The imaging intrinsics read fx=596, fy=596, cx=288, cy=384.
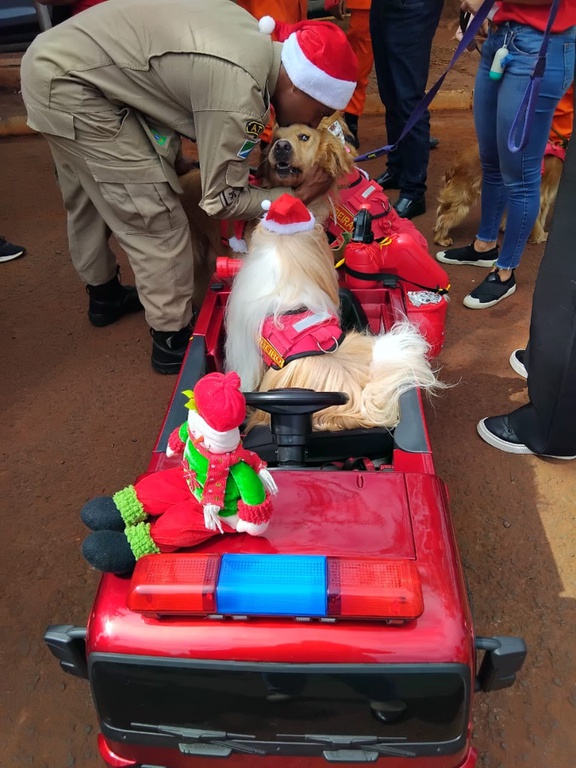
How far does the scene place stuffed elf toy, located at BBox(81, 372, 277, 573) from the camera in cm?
118

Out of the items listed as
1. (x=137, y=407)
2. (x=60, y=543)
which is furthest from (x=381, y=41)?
(x=60, y=543)

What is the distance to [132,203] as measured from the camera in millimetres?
2688

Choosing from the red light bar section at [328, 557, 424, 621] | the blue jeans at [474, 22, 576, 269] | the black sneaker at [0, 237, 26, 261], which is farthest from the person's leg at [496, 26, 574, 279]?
the black sneaker at [0, 237, 26, 261]

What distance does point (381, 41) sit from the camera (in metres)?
4.20

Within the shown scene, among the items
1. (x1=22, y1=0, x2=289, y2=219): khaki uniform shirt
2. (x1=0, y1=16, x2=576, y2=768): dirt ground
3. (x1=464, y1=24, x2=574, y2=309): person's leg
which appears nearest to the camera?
(x1=0, y1=16, x2=576, y2=768): dirt ground

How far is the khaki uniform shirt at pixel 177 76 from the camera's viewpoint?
2295 millimetres

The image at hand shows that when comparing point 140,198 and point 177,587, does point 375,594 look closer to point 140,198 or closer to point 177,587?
point 177,587

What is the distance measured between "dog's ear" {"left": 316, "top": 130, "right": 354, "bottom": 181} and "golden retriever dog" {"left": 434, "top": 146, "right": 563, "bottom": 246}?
172 cm

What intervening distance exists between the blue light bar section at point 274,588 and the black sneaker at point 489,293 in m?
2.86

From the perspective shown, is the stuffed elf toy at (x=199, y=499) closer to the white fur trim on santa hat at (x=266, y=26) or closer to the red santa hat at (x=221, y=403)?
the red santa hat at (x=221, y=403)

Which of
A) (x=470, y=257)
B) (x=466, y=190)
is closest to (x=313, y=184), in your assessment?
(x=470, y=257)

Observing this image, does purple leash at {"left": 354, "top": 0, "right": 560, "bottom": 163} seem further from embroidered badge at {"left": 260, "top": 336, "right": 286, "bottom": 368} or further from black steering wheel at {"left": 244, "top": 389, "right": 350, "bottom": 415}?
black steering wheel at {"left": 244, "top": 389, "right": 350, "bottom": 415}

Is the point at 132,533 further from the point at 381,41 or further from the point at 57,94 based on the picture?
the point at 381,41

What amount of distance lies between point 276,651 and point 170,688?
0.82ft
